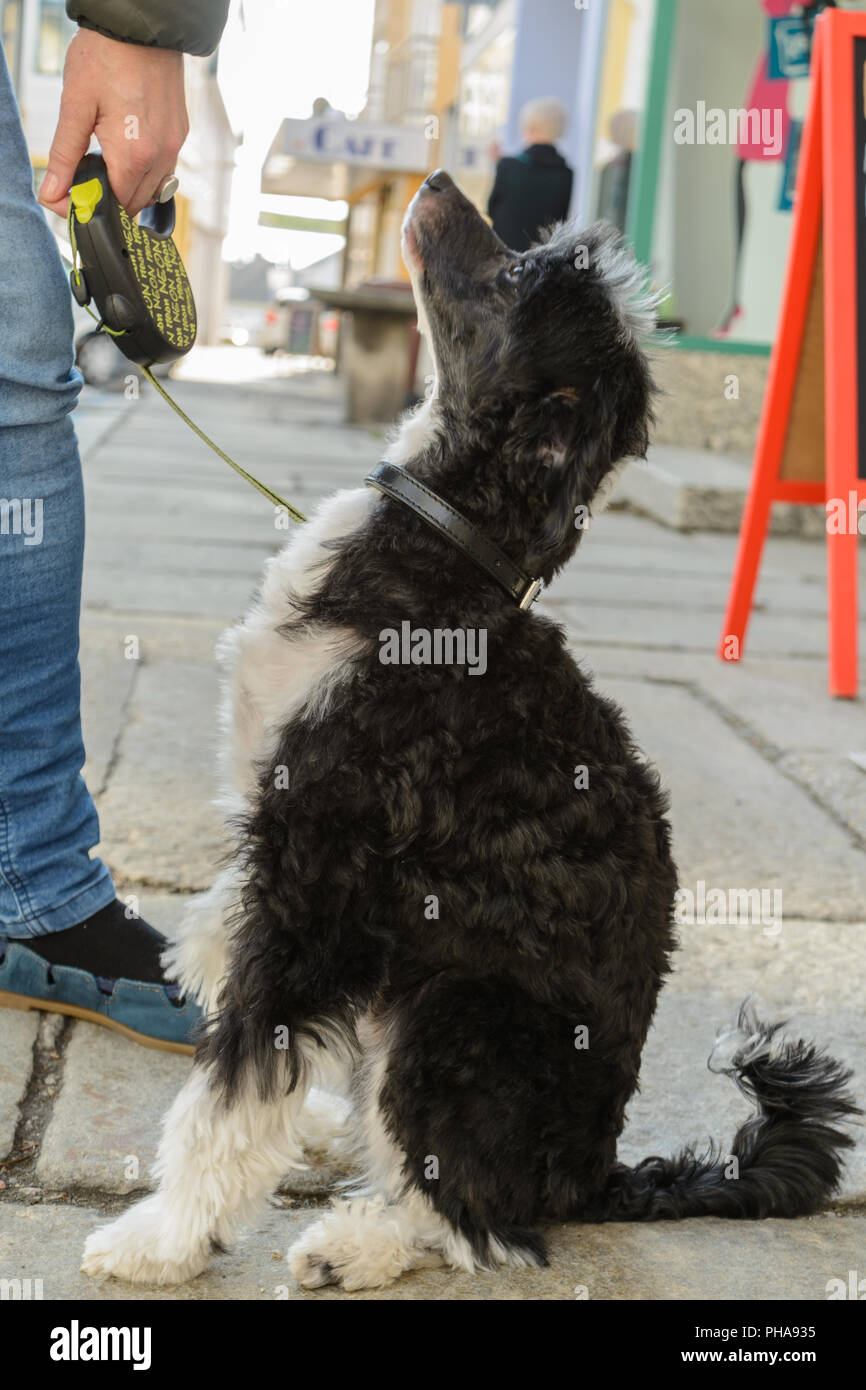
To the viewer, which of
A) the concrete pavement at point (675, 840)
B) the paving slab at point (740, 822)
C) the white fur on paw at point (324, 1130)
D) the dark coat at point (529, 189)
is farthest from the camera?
the dark coat at point (529, 189)

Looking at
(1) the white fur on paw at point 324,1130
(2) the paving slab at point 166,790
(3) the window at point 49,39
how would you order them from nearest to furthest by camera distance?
(1) the white fur on paw at point 324,1130 → (2) the paving slab at point 166,790 → (3) the window at point 49,39

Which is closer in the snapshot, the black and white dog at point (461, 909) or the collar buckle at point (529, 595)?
the black and white dog at point (461, 909)

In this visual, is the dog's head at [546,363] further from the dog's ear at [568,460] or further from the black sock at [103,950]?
the black sock at [103,950]

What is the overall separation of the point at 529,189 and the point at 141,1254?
943 cm

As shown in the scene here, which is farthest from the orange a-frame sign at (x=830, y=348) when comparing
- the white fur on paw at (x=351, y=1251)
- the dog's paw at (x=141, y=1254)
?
the dog's paw at (x=141, y=1254)

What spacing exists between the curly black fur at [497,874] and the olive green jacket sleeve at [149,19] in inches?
24.3

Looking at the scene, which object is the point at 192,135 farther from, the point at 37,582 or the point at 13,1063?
the point at 13,1063

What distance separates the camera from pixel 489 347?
1.99 meters

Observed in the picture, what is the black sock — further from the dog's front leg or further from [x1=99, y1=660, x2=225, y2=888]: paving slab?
the dog's front leg

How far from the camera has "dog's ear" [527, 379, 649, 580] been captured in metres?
1.87

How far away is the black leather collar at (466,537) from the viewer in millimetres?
1865

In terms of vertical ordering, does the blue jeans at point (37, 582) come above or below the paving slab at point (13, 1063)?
above

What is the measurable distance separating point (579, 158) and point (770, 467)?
32.4 ft

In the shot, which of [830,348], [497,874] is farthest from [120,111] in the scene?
[830,348]
